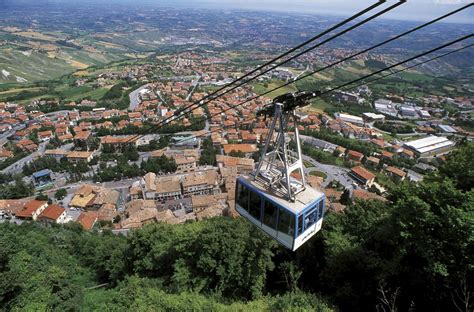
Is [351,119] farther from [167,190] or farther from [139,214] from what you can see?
[139,214]

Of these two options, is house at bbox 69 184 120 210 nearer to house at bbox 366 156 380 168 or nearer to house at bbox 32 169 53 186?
house at bbox 32 169 53 186

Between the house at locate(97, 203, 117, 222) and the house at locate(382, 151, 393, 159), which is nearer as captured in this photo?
the house at locate(97, 203, 117, 222)

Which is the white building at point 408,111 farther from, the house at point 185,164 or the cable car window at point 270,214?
the cable car window at point 270,214

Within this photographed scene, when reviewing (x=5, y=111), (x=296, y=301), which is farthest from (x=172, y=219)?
(x=5, y=111)

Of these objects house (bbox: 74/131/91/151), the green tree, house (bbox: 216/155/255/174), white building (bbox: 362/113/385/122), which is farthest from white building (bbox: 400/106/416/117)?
the green tree

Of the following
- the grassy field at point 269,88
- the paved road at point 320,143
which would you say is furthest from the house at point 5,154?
the grassy field at point 269,88

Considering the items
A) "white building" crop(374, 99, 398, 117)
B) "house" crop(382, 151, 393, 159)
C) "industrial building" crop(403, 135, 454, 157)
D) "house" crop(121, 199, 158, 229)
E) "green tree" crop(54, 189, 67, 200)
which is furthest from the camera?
"white building" crop(374, 99, 398, 117)
